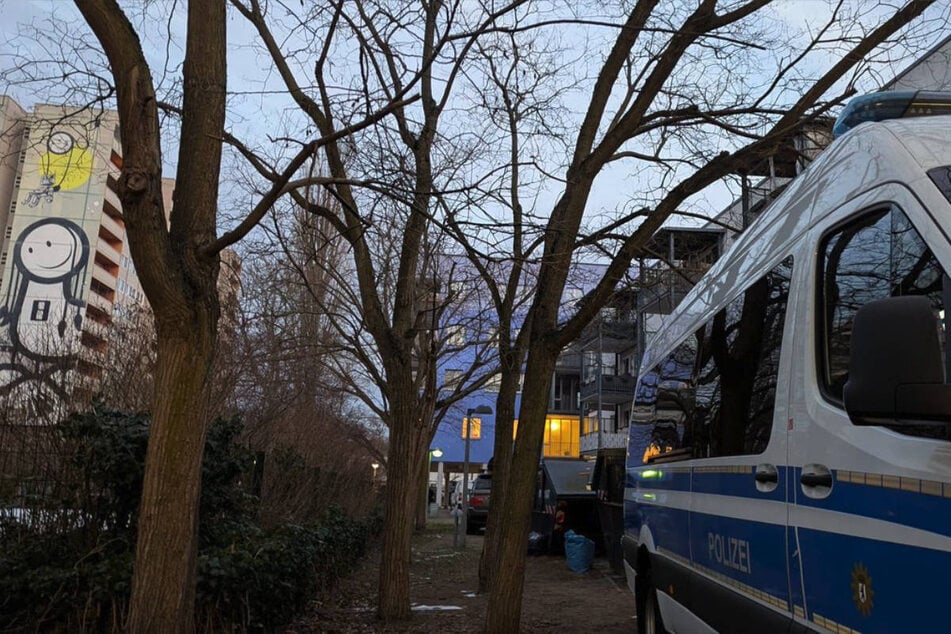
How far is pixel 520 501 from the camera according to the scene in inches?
320

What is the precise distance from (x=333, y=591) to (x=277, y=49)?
24.0 feet

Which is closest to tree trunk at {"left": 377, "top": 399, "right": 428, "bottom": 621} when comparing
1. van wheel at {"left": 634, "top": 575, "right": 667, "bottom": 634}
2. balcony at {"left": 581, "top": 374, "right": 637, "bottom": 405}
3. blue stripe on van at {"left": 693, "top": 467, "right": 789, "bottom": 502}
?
van wheel at {"left": 634, "top": 575, "right": 667, "bottom": 634}

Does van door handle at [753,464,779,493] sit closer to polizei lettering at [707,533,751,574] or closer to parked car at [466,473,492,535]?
polizei lettering at [707,533,751,574]

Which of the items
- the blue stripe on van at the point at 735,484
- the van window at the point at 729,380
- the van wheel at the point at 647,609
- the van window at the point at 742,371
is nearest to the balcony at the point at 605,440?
the van wheel at the point at 647,609

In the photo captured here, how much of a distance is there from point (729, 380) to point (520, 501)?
4.10 m

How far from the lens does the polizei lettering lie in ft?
12.3

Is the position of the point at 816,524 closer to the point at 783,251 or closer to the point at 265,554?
the point at 783,251

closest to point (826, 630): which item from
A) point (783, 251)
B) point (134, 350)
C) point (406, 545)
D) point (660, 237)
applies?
point (783, 251)

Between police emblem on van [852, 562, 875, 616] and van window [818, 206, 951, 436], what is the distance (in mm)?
539

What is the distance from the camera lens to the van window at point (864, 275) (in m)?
2.52

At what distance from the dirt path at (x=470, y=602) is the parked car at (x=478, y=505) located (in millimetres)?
11119

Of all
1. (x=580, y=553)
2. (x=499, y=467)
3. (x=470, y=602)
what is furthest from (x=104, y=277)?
(x=470, y=602)

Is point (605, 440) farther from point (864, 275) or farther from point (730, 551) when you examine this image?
point (864, 275)

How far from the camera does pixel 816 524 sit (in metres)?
2.96
